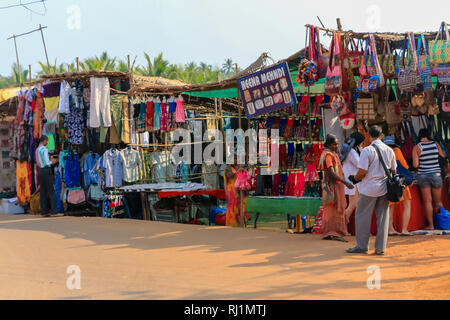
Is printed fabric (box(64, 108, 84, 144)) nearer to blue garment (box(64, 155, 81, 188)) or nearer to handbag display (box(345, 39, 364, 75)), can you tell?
A: blue garment (box(64, 155, 81, 188))

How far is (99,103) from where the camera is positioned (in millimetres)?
13578

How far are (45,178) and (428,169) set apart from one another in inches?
350

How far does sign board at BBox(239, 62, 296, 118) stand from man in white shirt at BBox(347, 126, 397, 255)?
291 cm

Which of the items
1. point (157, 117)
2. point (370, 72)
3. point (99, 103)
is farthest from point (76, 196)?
point (370, 72)

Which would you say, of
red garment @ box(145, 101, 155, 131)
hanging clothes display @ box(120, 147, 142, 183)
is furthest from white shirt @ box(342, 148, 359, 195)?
hanging clothes display @ box(120, 147, 142, 183)

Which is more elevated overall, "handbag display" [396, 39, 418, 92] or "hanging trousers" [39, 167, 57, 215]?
"handbag display" [396, 39, 418, 92]

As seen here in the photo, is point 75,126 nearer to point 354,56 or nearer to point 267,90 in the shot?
point 267,90

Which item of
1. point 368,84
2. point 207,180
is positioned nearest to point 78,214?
point 207,180

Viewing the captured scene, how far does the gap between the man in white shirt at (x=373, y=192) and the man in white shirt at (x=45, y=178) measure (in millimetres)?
8436

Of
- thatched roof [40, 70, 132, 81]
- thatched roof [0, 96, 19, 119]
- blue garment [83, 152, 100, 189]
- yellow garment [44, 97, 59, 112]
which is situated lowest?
blue garment [83, 152, 100, 189]

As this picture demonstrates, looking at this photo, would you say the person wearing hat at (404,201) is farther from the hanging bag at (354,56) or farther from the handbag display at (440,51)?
the handbag display at (440,51)

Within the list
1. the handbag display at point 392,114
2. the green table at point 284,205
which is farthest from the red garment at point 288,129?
the handbag display at point 392,114

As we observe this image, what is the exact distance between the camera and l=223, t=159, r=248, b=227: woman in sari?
1078 cm

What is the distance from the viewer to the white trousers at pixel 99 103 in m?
13.5
